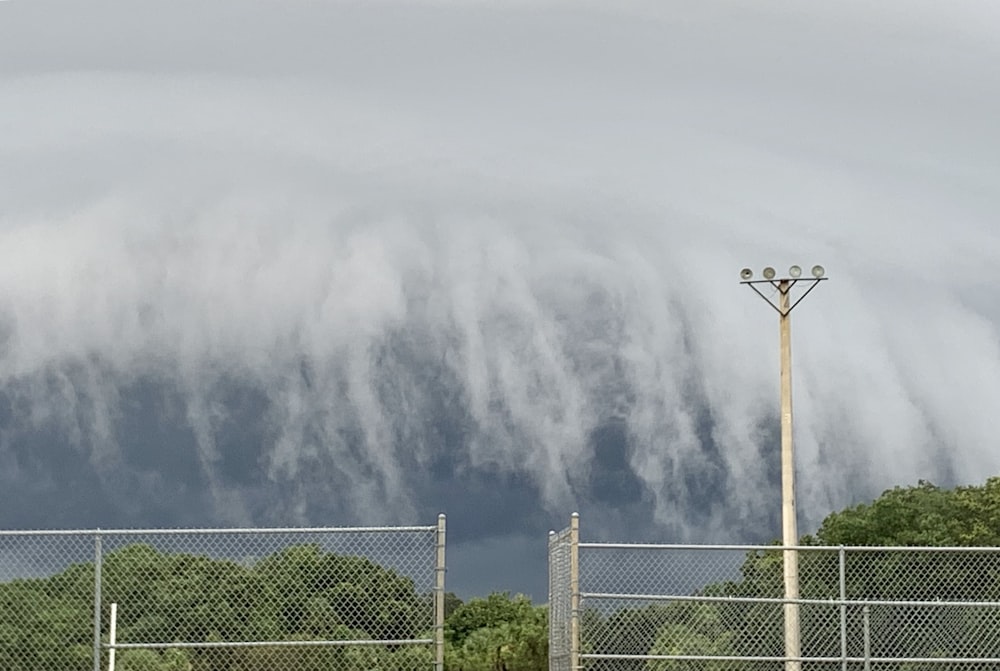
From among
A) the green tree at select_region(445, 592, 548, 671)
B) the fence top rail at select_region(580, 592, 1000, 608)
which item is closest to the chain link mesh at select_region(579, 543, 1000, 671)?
the fence top rail at select_region(580, 592, 1000, 608)

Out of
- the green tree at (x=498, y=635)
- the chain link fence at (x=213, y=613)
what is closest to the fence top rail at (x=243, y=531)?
the chain link fence at (x=213, y=613)

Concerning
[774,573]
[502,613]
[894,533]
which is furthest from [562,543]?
[502,613]

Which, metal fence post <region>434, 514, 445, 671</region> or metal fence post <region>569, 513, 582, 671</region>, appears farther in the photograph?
metal fence post <region>569, 513, 582, 671</region>

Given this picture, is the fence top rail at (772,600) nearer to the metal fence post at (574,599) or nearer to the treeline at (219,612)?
the metal fence post at (574,599)

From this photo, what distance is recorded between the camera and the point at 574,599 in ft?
52.2

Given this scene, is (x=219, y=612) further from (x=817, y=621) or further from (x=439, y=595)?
(x=817, y=621)

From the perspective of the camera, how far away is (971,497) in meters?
48.1

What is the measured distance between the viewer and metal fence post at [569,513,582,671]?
51.3 feet

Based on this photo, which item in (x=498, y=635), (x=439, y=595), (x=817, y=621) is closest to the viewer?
(x=439, y=595)

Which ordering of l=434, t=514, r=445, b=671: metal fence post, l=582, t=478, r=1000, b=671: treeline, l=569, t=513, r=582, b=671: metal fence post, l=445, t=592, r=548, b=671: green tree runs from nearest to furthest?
l=434, t=514, r=445, b=671: metal fence post → l=569, t=513, r=582, b=671: metal fence post → l=582, t=478, r=1000, b=671: treeline → l=445, t=592, r=548, b=671: green tree

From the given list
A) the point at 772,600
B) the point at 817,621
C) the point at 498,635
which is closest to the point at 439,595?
the point at 772,600

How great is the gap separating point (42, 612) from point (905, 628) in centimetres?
936

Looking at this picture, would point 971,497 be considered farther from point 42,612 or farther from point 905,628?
point 42,612

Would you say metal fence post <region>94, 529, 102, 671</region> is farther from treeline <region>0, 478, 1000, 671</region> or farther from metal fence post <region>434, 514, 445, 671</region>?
metal fence post <region>434, 514, 445, 671</region>
